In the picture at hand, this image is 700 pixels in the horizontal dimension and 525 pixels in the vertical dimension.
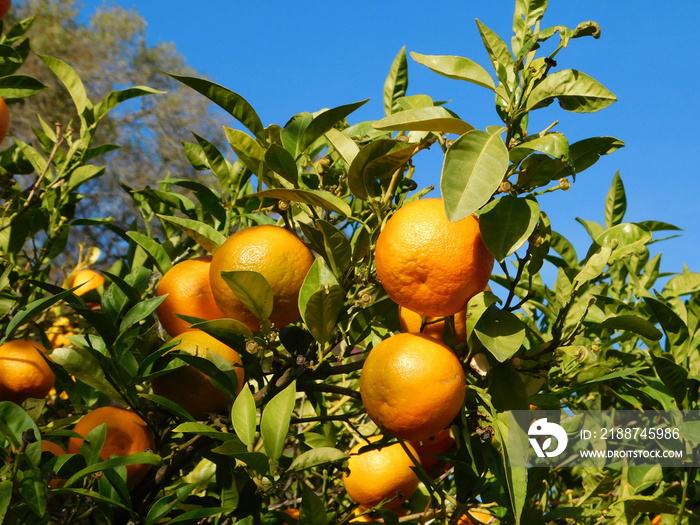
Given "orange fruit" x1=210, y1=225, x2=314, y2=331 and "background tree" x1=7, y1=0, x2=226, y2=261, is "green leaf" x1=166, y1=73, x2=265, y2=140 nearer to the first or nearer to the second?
"orange fruit" x1=210, y1=225, x2=314, y2=331

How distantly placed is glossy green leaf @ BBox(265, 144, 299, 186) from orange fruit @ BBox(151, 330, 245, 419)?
22cm

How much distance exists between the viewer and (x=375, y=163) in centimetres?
77

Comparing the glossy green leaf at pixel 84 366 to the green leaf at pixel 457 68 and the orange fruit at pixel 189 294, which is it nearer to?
the orange fruit at pixel 189 294

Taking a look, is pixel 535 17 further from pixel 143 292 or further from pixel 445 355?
pixel 143 292

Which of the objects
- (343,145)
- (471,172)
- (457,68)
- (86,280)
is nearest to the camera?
(471,172)

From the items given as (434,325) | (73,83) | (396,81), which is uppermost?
(73,83)

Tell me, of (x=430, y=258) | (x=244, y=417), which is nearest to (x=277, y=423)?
(x=244, y=417)

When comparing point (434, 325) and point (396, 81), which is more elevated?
point (396, 81)

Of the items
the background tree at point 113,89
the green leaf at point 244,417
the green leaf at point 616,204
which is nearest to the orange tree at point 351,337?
the green leaf at point 244,417

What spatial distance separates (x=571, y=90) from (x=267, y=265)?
0.38m

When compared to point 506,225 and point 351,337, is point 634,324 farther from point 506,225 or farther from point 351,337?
point 351,337

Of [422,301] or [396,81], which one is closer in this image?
[422,301]

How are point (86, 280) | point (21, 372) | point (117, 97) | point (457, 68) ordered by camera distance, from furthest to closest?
point (86, 280) → point (117, 97) → point (21, 372) → point (457, 68)

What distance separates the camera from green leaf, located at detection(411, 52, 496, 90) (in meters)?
0.74
